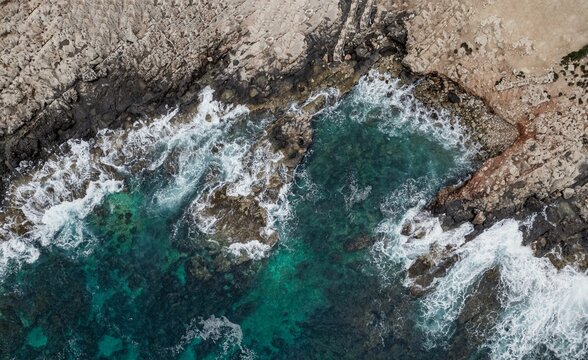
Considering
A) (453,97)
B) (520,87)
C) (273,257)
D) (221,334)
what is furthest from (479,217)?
(221,334)

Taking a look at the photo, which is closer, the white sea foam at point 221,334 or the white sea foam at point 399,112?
the white sea foam at point 221,334

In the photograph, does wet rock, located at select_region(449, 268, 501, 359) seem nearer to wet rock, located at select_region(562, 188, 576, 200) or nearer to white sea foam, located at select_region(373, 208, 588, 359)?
white sea foam, located at select_region(373, 208, 588, 359)

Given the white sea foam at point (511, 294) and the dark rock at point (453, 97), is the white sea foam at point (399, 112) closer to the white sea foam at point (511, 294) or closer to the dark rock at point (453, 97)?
the dark rock at point (453, 97)

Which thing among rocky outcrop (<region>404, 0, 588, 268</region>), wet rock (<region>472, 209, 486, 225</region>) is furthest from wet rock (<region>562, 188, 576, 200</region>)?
wet rock (<region>472, 209, 486, 225</region>)

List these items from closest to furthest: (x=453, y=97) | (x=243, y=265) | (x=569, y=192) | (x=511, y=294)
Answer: (x=569, y=192), (x=511, y=294), (x=453, y=97), (x=243, y=265)

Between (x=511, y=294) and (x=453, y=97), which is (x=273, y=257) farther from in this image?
(x=453, y=97)

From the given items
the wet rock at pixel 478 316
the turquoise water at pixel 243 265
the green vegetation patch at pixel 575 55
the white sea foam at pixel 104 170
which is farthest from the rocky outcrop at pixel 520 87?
the white sea foam at pixel 104 170
